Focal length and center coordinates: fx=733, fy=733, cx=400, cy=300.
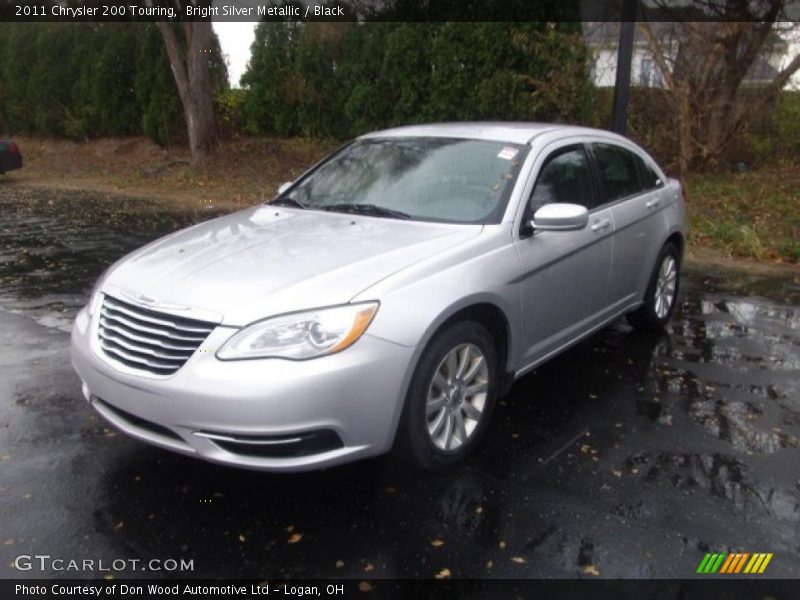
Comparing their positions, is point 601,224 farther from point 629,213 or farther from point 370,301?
point 370,301

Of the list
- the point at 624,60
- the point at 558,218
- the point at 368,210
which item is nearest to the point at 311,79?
the point at 624,60

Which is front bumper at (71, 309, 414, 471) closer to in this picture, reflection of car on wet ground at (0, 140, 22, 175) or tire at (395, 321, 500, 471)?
tire at (395, 321, 500, 471)

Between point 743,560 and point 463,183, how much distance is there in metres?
2.35

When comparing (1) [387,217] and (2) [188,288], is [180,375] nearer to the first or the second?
(2) [188,288]

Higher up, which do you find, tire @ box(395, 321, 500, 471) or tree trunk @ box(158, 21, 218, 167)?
tree trunk @ box(158, 21, 218, 167)

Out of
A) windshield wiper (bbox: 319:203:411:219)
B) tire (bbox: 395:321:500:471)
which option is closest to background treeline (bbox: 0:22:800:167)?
windshield wiper (bbox: 319:203:411:219)

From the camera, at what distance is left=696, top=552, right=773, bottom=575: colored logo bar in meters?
2.87

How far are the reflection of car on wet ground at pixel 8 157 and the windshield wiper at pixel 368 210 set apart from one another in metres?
14.6

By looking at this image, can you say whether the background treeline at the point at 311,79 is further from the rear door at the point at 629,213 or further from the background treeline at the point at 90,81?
the rear door at the point at 629,213

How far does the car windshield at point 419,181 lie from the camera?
4055 mm

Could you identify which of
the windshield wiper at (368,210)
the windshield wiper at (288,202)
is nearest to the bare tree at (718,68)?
the windshield wiper at (288,202)

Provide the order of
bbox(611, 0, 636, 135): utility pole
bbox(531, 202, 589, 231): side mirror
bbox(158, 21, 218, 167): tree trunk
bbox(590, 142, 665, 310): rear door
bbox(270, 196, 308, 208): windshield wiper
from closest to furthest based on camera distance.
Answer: bbox(531, 202, 589, 231): side mirror
bbox(270, 196, 308, 208): windshield wiper
bbox(590, 142, 665, 310): rear door
bbox(611, 0, 636, 135): utility pole
bbox(158, 21, 218, 167): tree trunk

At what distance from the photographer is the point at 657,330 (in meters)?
5.81

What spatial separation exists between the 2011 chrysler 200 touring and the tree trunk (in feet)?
39.4
